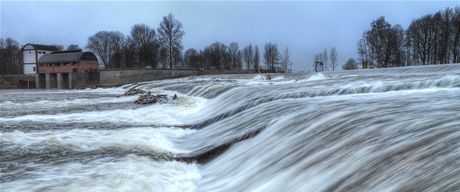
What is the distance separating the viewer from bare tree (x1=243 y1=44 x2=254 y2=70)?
105181mm

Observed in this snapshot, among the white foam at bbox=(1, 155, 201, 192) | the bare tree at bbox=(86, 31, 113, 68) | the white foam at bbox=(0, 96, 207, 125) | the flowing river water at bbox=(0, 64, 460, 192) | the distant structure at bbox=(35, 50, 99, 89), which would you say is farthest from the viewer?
the bare tree at bbox=(86, 31, 113, 68)

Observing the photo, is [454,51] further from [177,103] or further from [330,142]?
[330,142]

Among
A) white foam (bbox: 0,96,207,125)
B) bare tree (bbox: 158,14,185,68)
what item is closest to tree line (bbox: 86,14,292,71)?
bare tree (bbox: 158,14,185,68)

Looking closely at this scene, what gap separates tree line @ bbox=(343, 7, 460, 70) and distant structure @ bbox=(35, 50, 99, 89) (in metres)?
40.5

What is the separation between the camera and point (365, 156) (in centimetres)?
561

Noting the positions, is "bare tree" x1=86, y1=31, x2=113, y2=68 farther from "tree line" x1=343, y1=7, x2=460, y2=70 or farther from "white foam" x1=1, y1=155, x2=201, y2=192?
"white foam" x1=1, y1=155, x2=201, y2=192

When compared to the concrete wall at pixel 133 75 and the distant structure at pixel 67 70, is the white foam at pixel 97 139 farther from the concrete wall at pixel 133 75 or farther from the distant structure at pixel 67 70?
the distant structure at pixel 67 70

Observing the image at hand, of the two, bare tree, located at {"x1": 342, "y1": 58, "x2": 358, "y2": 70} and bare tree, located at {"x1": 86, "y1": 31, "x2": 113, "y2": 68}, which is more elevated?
bare tree, located at {"x1": 86, "y1": 31, "x2": 113, "y2": 68}

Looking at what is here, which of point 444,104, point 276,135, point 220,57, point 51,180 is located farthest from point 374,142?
point 220,57

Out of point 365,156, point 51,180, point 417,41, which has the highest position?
point 417,41

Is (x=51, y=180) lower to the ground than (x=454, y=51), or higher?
lower

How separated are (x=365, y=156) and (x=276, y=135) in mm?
2702

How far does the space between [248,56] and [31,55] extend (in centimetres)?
4527

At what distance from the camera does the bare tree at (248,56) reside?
105181 mm
